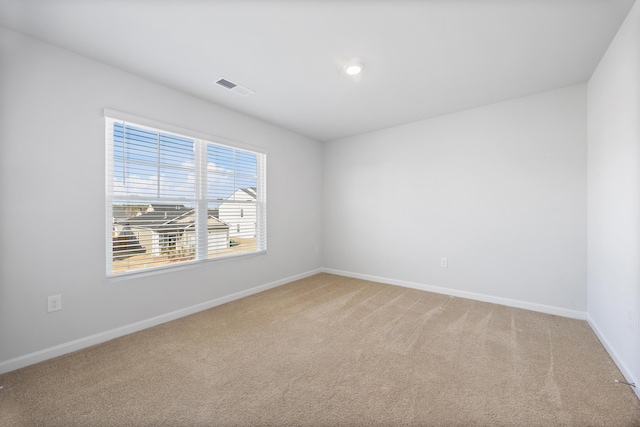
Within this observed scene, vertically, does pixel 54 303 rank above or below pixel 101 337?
above

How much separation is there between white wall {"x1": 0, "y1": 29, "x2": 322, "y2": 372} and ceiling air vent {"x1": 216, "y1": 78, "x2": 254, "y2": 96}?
54cm

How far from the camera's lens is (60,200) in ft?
6.96

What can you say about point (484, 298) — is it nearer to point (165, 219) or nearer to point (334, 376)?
point (334, 376)

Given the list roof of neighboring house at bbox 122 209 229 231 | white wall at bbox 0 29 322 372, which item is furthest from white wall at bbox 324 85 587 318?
white wall at bbox 0 29 322 372

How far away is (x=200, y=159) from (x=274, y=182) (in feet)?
3.86

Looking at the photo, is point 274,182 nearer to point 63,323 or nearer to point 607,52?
point 63,323

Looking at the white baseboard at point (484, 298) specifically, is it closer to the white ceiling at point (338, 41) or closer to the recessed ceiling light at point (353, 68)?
the white ceiling at point (338, 41)

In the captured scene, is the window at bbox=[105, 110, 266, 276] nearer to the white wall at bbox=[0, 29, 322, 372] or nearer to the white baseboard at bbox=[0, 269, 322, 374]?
the white wall at bbox=[0, 29, 322, 372]

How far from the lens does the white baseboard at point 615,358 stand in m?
1.67

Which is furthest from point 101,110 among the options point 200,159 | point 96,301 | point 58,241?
point 96,301

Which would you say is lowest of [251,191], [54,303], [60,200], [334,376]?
[334,376]

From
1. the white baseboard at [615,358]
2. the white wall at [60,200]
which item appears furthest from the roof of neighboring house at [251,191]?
the white baseboard at [615,358]

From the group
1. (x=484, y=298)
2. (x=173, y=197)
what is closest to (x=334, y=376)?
(x=173, y=197)

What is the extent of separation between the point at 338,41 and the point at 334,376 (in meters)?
2.50
